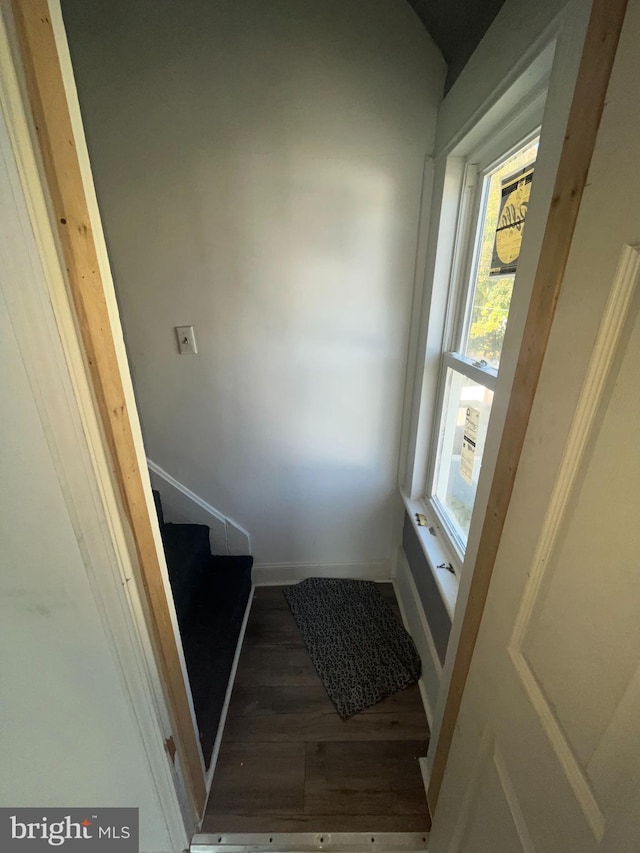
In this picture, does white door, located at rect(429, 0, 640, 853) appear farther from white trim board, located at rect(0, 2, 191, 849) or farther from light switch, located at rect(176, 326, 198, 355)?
light switch, located at rect(176, 326, 198, 355)

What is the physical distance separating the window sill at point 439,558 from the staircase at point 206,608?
925 millimetres

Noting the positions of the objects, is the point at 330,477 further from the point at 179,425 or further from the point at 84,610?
the point at 84,610

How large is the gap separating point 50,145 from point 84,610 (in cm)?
76

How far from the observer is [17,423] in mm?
539

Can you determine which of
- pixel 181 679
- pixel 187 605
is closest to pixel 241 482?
pixel 187 605

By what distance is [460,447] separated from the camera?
1437mm

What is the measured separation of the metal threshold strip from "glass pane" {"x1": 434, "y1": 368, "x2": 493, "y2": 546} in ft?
2.93

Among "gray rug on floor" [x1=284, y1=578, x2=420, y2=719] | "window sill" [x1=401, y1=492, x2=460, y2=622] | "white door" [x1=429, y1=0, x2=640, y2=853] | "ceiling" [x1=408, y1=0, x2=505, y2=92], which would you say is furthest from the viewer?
"gray rug on floor" [x1=284, y1=578, x2=420, y2=719]

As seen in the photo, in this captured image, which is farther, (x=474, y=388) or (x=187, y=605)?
(x=187, y=605)

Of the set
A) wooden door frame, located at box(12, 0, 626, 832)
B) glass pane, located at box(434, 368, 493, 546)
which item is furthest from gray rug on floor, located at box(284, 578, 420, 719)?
wooden door frame, located at box(12, 0, 626, 832)

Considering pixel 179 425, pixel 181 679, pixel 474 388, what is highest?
pixel 474 388

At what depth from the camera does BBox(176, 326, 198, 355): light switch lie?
1.53 m

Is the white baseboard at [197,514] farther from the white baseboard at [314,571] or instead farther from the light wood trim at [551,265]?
the light wood trim at [551,265]

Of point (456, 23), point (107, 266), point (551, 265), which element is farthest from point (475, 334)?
point (107, 266)
